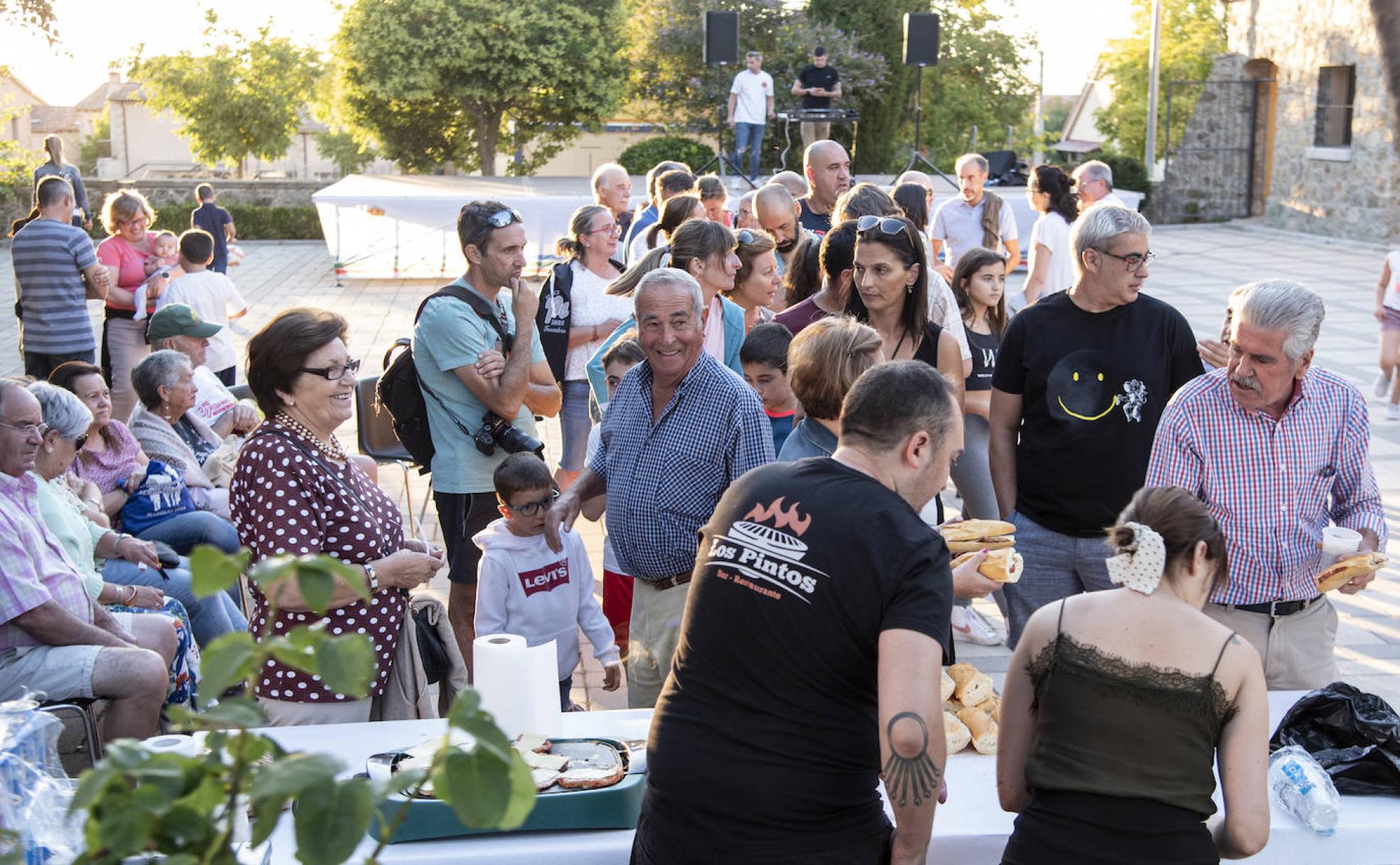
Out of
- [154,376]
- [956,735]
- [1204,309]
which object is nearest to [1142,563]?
[956,735]

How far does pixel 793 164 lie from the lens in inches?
915

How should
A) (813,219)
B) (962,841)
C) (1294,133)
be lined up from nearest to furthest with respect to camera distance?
1. (962,841)
2. (813,219)
3. (1294,133)

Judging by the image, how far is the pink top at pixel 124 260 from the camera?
27.8 feet

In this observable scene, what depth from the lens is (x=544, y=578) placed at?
4262 mm

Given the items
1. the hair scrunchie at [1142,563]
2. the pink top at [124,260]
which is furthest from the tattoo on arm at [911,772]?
the pink top at [124,260]

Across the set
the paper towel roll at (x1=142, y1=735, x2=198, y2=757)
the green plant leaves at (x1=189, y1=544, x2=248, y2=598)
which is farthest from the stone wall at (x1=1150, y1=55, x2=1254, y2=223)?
the green plant leaves at (x1=189, y1=544, x2=248, y2=598)

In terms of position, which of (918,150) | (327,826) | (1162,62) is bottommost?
(327,826)

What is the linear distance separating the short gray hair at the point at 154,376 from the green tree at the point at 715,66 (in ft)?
62.0

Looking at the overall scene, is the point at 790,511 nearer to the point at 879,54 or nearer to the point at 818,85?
the point at 818,85

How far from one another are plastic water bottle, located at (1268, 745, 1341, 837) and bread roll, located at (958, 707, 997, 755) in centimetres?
64

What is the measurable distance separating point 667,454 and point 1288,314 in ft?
5.45

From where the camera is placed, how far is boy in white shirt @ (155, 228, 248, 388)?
25.0 ft

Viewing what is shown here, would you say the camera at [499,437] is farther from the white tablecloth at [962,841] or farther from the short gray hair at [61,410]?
the white tablecloth at [962,841]

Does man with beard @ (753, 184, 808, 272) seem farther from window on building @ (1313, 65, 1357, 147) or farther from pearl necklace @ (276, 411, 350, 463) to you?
window on building @ (1313, 65, 1357, 147)
